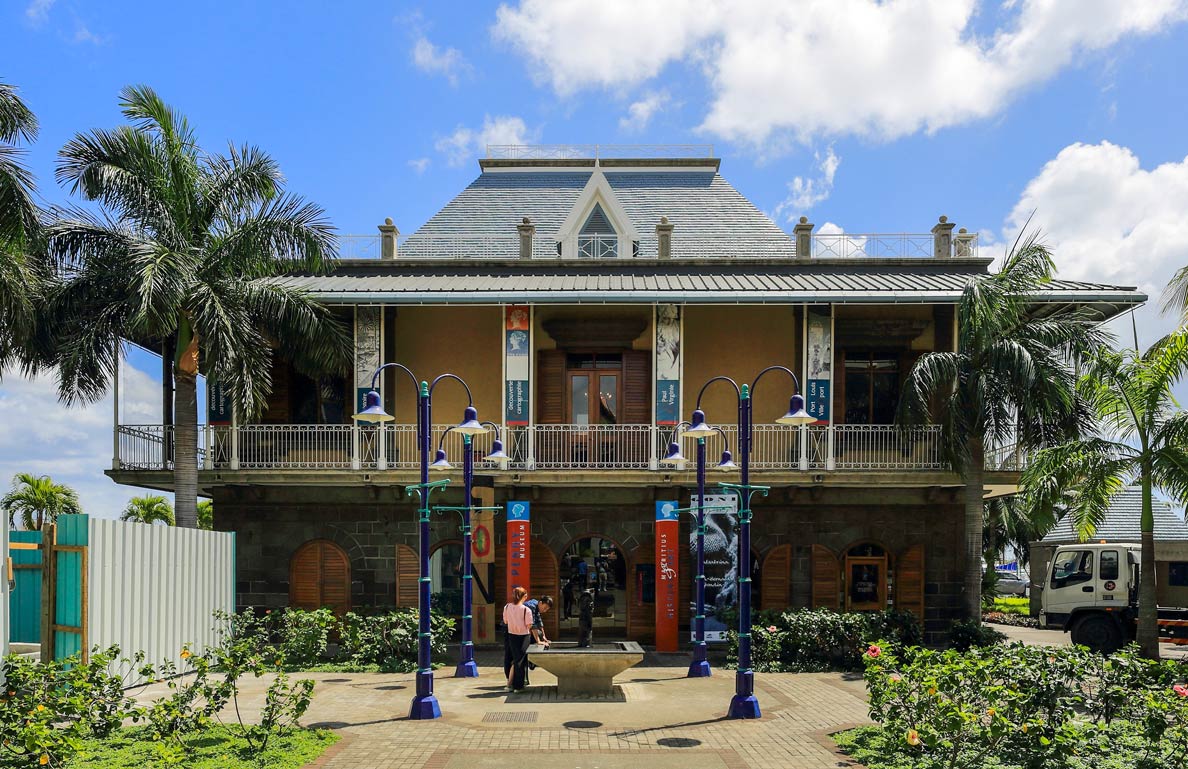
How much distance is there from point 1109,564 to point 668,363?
1012 centimetres

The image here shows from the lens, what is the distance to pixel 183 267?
723 inches

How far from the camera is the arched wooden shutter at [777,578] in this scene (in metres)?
21.9

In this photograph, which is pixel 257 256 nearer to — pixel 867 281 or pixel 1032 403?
pixel 867 281

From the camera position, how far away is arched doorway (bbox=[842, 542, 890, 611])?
22031 mm

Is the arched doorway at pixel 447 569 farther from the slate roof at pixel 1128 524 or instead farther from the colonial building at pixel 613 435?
the slate roof at pixel 1128 524

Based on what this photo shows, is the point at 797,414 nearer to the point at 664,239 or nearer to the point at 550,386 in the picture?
the point at 550,386

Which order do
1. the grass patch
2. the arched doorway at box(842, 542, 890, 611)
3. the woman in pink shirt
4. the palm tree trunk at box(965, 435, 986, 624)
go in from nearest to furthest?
the grass patch, the woman in pink shirt, the palm tree trunk at box(965, 435, 986, 624), the arched doorway at box(842, 542, 890, 611)

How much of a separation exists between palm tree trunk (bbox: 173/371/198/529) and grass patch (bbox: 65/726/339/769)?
8590mm

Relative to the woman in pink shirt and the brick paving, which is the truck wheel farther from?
the woman in pink shirt

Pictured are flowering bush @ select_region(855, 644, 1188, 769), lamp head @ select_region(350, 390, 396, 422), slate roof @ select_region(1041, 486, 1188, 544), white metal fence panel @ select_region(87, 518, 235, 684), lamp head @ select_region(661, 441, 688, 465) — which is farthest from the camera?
slate roof @ select_region(1041, 486, 1188, 544)

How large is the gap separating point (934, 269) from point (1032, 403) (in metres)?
5.72

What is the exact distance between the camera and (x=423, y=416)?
14266 mm

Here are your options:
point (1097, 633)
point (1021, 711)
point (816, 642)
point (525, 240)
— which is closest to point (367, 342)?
point (525, 240)

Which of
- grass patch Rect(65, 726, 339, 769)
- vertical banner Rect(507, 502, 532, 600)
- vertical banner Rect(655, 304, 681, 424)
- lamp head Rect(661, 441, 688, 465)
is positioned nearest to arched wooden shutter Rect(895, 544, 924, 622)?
vertical banner Rect(655, 304, 681, 424)
